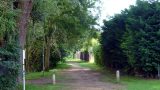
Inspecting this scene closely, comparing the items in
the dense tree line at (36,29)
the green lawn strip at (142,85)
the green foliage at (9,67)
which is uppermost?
the dense tree line at (36,29)

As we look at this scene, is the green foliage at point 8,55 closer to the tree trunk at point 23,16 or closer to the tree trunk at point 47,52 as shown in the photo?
the tree trunk at point 23,16

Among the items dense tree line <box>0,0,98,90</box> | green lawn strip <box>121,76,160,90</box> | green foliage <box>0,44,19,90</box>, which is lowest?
green lawn strip <box>121,76,160,90</box>

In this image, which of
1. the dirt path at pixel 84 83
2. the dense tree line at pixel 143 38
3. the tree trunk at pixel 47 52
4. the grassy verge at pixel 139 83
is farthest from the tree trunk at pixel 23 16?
the tree trunk at pixel 47 52

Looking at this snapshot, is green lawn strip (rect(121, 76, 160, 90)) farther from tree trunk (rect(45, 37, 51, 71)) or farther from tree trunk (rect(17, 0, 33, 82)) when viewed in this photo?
tree trunk (rect(45, 37, 51, 71))

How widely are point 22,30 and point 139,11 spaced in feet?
40.6

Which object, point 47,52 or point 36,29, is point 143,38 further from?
point 47,52

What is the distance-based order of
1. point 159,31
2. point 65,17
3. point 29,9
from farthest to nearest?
1. point 65,17
2. point 159,31
3. point 29,9

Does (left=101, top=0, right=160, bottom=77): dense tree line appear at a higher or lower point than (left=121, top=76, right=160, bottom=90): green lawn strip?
higher

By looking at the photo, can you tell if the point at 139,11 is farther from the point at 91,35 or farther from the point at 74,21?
the point at 91,35

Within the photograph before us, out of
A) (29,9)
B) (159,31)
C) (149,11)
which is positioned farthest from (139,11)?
(29,9)

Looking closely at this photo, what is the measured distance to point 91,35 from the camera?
46938mm

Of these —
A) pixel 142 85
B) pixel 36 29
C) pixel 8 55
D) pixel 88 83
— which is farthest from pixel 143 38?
pixel 8 55

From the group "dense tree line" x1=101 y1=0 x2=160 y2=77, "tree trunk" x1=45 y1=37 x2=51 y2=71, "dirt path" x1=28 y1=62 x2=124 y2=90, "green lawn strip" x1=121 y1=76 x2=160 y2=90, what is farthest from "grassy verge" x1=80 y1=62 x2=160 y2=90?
"tree trunk" x1=45 y1=37 x2=51 y2=71

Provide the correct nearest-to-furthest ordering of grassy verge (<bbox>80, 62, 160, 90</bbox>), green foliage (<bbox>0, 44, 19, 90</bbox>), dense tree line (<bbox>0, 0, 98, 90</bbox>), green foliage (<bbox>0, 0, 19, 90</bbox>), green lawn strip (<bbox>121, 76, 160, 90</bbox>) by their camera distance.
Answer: green foliage (<bbox>0, 0, 19, 90</bbox>) < green foliage (<bbox>0, 44, 19, 90</bbox>) < dense tree line (<bbox>0, 0, 98, 90</bbox>) < green lawn strip (<bbox>121, 76, 160, 90</bbox>) < grassy verge (<bbox>80, 62, 160, 90</bbox>)
